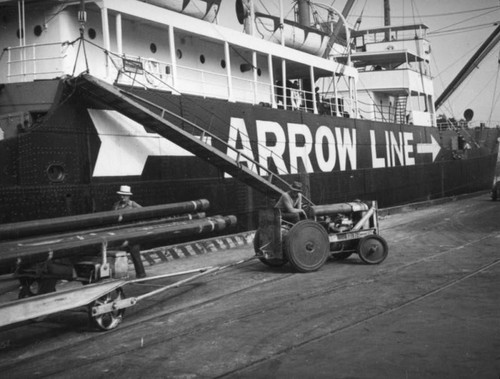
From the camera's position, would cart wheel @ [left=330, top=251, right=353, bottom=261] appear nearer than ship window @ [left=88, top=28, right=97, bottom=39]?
Yes

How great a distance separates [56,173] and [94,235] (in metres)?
3.90

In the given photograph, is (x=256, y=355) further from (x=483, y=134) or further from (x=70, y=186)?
(x=483, y=134)

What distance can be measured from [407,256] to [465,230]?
13.8ft

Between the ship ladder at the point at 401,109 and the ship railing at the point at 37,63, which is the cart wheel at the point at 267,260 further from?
the ship ladder at the point at 401,109

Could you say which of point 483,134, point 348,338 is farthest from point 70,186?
point 483,134

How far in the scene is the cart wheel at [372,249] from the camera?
31.3 ft

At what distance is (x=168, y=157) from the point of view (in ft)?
38.2

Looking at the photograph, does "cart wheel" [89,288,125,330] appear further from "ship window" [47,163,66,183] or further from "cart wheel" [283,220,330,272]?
"ship window" [47,163,66,183]

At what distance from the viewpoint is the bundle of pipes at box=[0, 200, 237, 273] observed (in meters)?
5.44

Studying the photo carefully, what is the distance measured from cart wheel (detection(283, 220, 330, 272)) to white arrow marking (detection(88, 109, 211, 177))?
3.80 metres

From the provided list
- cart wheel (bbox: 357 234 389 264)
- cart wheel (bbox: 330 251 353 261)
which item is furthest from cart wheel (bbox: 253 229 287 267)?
cart wheel (bbox: 357 234 389 264)

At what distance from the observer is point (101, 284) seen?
228 inches

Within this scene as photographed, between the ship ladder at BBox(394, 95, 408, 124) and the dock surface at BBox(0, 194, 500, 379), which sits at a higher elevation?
the ship ladder at BBox(394, 95, 408, 124)

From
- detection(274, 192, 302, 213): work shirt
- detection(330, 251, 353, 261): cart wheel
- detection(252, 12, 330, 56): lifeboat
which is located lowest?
detection(330, 251, 353, 261): cart wheel
